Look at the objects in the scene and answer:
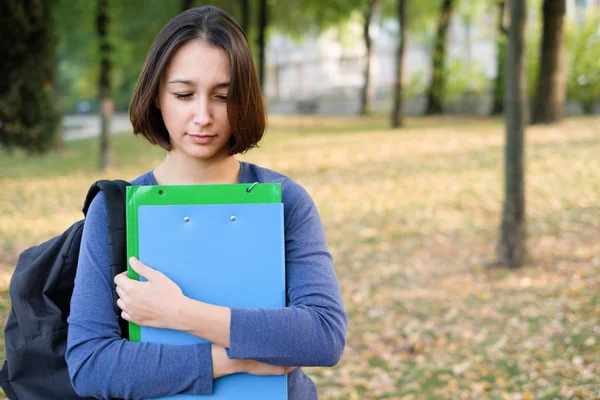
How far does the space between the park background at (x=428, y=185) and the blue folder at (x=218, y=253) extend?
255 centimetres

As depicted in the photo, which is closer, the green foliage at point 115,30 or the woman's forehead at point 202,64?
the woman's forehead at point 202,64

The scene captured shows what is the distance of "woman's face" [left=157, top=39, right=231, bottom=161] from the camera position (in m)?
1.84

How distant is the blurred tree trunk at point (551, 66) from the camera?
17484mm

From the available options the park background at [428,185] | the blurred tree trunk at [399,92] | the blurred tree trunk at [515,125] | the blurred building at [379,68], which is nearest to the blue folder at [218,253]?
the park background at [428,185]

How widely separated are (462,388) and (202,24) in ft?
14.7

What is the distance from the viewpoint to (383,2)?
29.0 metres

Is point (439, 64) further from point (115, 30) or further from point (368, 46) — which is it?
point (115, 30)

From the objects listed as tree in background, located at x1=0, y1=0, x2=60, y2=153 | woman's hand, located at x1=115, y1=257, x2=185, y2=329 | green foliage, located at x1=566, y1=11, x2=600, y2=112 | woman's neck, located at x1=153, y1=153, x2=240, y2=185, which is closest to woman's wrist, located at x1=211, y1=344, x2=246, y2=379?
woman's hand, located at x1=115, y1=257, x2=185, y2=329

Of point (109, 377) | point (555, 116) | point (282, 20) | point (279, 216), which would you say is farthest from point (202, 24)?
point (282, 20)

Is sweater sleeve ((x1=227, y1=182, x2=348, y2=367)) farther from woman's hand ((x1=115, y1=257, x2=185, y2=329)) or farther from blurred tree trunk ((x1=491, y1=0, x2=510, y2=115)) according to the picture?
blurred tree trunk ((x1=491, y1=0, x2=510, y2=115))

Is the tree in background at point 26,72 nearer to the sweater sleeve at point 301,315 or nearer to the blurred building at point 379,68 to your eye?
the sweater sleeve at point 301,315

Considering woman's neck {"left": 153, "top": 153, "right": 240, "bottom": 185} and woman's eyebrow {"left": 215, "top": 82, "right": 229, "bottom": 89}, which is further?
woman's neck {"left": 153, "top": 153, "right": 240, "bottom": 185}

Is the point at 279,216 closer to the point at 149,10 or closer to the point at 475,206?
the point at 475,206

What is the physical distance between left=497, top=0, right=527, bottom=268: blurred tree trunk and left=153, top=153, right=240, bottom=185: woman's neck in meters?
6.56
